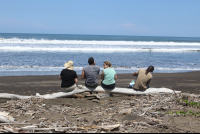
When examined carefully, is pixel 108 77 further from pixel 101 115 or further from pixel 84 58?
pixel 84 58

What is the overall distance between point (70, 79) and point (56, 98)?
0.77 meters

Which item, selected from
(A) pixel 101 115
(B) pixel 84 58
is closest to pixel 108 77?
(A) pixel 101 115

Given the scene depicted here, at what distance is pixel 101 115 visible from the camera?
15.4 ft

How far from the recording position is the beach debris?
152 inches

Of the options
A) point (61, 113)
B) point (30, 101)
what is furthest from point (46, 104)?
point (61, 113)

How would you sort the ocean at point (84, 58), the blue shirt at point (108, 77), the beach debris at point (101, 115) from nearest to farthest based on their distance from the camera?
the beach debris at point (101, 115)
the blue shirt at point (108, 77)
the ocean at point (84, 58)

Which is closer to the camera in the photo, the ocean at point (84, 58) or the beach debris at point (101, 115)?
the beach debris at point (101, 115)

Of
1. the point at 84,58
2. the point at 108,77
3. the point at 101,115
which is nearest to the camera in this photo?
the point at 101,115

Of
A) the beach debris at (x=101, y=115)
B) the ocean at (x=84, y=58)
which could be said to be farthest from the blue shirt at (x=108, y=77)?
the ocean at (x=84, y=58)

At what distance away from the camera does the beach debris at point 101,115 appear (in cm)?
385

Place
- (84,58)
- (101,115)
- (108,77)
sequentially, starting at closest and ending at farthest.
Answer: (101,115) < (108,77) < (84,58)

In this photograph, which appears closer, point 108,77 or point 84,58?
point 108,77

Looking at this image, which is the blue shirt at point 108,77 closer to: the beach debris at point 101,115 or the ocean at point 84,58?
the beach debris at point 101,115

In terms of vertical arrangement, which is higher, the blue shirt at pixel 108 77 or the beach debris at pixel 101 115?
the blue shirt at pixel 108 77
